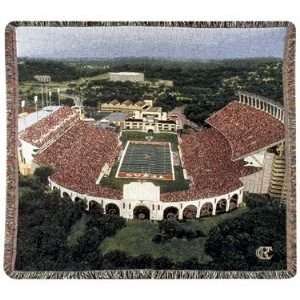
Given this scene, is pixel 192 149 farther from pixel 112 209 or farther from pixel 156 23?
pixel 156 23

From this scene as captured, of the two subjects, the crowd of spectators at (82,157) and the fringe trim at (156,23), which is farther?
the crowd of spectators at (82,157)

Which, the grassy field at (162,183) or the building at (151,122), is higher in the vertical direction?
the building at (151,122)

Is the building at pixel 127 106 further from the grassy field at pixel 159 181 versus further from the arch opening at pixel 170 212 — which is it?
the arch opening at pixel 170 212

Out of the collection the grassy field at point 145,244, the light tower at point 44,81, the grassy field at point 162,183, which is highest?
the light tower at point 44,81

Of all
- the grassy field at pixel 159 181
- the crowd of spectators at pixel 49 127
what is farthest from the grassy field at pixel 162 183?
the crowd of spectators at pixel 49 127

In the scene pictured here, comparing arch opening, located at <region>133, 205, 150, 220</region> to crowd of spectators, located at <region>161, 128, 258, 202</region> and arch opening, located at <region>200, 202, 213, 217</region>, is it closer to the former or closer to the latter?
crowd of spectators, located at <region>161, 128, 258, 202</region>

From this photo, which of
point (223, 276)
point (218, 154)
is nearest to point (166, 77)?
point (218, 154)
